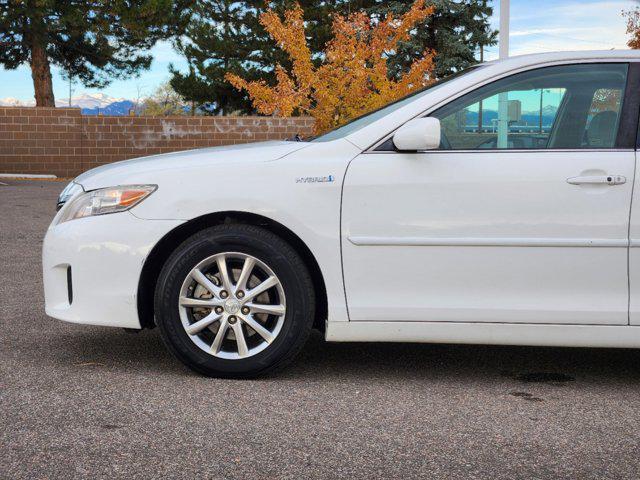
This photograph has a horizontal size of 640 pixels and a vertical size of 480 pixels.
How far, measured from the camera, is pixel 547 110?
4.68 meters

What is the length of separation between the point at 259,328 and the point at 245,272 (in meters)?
0.28

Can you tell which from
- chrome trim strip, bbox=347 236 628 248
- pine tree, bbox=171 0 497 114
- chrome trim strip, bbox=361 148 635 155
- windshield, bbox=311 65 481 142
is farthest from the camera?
pine tree, bbox=171 0 497 114

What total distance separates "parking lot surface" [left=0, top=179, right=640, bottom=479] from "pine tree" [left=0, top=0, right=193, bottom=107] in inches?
944

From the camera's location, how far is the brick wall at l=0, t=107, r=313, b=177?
85.5ft

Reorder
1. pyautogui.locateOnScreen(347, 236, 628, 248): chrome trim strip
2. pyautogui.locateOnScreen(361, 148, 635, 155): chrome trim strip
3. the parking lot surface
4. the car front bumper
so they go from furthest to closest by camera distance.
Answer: the car front bumper → pyautogui.locateOnScreen(361, 148, 635, 155): chrome trim strip → pyautogui.locateOnScreen(347, 236, 628, 248): chrome trim strip → the parking lot surface

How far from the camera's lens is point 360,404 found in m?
4.31

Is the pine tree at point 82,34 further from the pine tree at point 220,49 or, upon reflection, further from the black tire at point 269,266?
the black tire at point 269,266

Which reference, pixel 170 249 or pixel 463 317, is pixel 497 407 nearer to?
pixel 463 317

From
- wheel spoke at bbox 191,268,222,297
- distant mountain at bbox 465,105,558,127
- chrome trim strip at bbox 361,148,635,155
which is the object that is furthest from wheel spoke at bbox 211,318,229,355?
distant mountain at bbox 465,105,558,127

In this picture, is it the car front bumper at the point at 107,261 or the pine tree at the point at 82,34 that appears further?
the pine tree at the point at 82,34

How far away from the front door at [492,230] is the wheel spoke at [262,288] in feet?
1.20

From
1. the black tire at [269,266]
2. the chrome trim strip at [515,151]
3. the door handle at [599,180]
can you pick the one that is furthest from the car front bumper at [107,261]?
the door handle at [599,180]

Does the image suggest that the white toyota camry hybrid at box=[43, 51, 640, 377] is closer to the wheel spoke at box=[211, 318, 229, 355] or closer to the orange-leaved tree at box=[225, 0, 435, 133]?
the wheel spoke at box=[211, 318, 229, 355]

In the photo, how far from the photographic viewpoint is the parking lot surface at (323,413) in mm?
3477
